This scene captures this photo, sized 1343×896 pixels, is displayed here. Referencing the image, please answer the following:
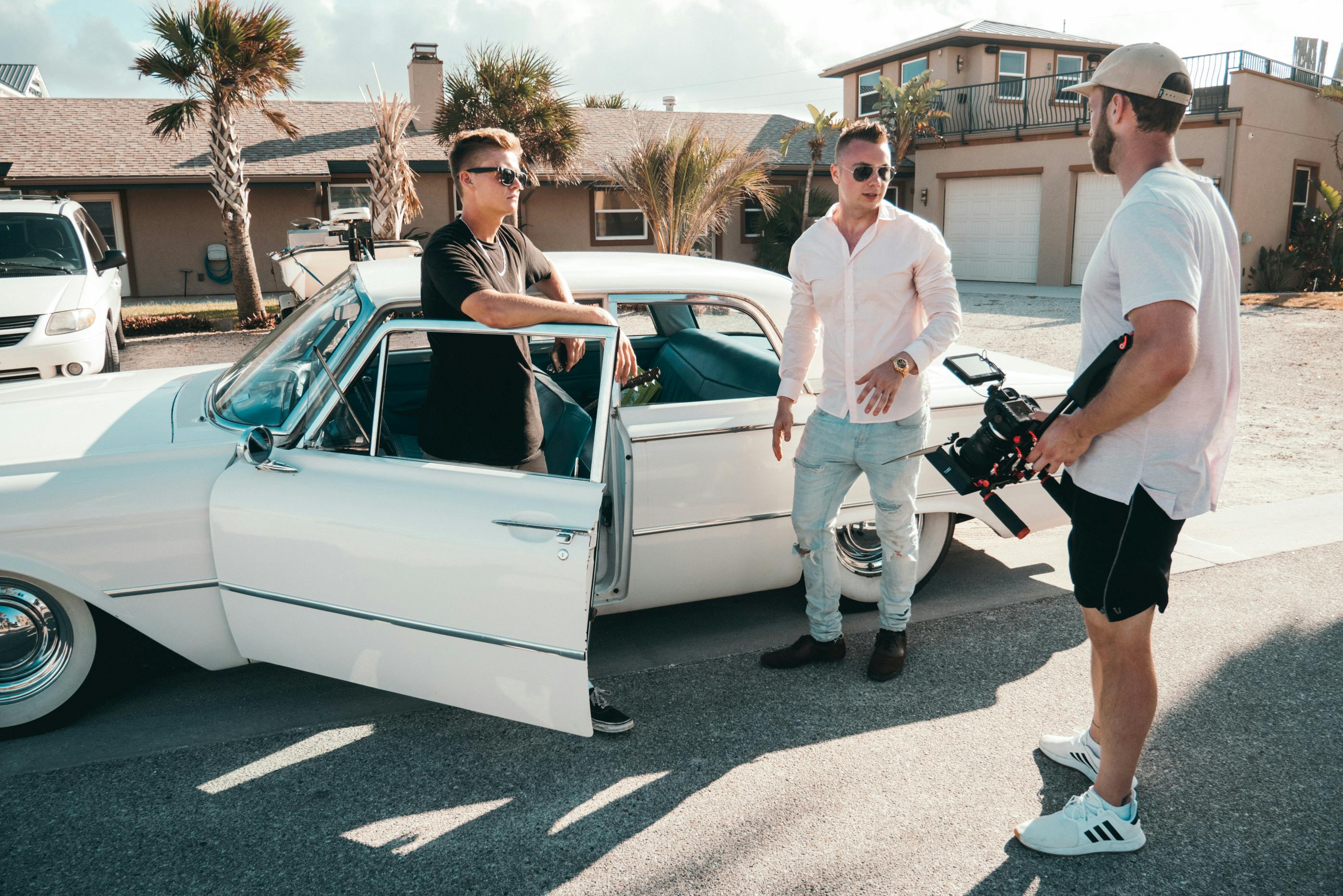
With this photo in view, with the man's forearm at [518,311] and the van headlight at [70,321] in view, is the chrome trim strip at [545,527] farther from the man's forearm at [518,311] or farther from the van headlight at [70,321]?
the van headlight at [70,321]

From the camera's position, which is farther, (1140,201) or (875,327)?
(875,327)

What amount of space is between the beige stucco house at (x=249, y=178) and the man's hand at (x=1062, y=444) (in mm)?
17451

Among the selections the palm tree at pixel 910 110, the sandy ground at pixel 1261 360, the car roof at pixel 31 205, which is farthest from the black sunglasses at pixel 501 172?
the palm tree at pixel 910 110

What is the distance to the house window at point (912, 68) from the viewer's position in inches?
1007

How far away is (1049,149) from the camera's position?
70.0 feet

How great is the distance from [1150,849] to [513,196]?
276 centimetres

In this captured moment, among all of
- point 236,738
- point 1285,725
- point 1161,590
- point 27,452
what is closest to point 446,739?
point 236,738

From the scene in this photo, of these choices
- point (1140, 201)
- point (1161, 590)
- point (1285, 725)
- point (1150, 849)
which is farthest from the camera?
point (1285, 725)

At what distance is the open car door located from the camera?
270 centimetres

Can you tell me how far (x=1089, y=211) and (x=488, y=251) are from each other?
2061 cm

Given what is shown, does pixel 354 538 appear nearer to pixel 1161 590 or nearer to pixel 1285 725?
pixel 1161 590

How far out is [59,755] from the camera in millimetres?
3074

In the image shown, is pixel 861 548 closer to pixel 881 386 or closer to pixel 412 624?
pixel 881 386

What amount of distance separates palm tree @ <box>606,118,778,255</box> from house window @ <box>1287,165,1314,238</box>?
38.4ft
